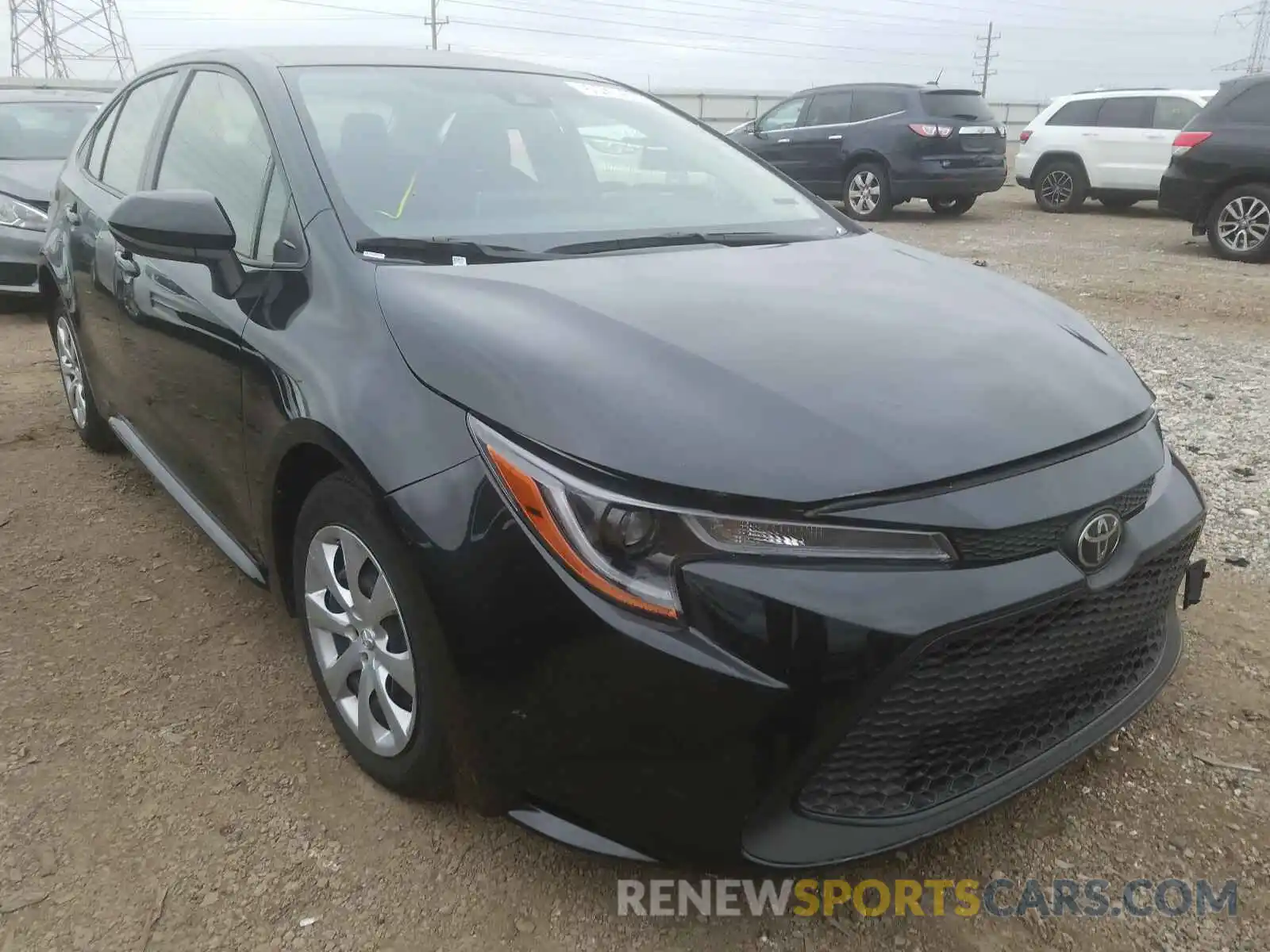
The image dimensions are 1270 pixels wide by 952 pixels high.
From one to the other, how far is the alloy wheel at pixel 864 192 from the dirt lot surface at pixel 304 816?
978cm

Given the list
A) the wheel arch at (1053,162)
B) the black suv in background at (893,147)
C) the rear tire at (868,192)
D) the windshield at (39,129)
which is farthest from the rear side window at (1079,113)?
the windshield at (39,129)

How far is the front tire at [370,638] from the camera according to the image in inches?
69.6

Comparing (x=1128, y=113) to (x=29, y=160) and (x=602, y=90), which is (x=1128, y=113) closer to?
(x=602, y=90)

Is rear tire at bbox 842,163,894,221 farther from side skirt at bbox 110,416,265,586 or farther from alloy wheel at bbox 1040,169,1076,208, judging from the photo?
side skirt at bbox 110,416,265,586

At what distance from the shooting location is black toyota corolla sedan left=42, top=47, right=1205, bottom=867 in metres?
1.49

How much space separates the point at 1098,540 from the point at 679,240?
4.19 ft

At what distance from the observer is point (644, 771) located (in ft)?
5.07

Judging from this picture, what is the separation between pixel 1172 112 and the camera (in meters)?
12.0

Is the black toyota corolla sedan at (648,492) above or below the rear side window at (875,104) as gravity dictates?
Result: below

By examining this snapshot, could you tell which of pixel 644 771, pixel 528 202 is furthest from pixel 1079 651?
pixel 528 202

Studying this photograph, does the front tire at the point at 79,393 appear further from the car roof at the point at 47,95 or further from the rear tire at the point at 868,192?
the rear tire at the point at 868,192

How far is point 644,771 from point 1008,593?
628 millimetres

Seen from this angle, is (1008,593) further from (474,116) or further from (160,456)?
(160,456)

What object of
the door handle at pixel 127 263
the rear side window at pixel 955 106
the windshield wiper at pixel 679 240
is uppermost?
the rear side window at pixel 955 106
